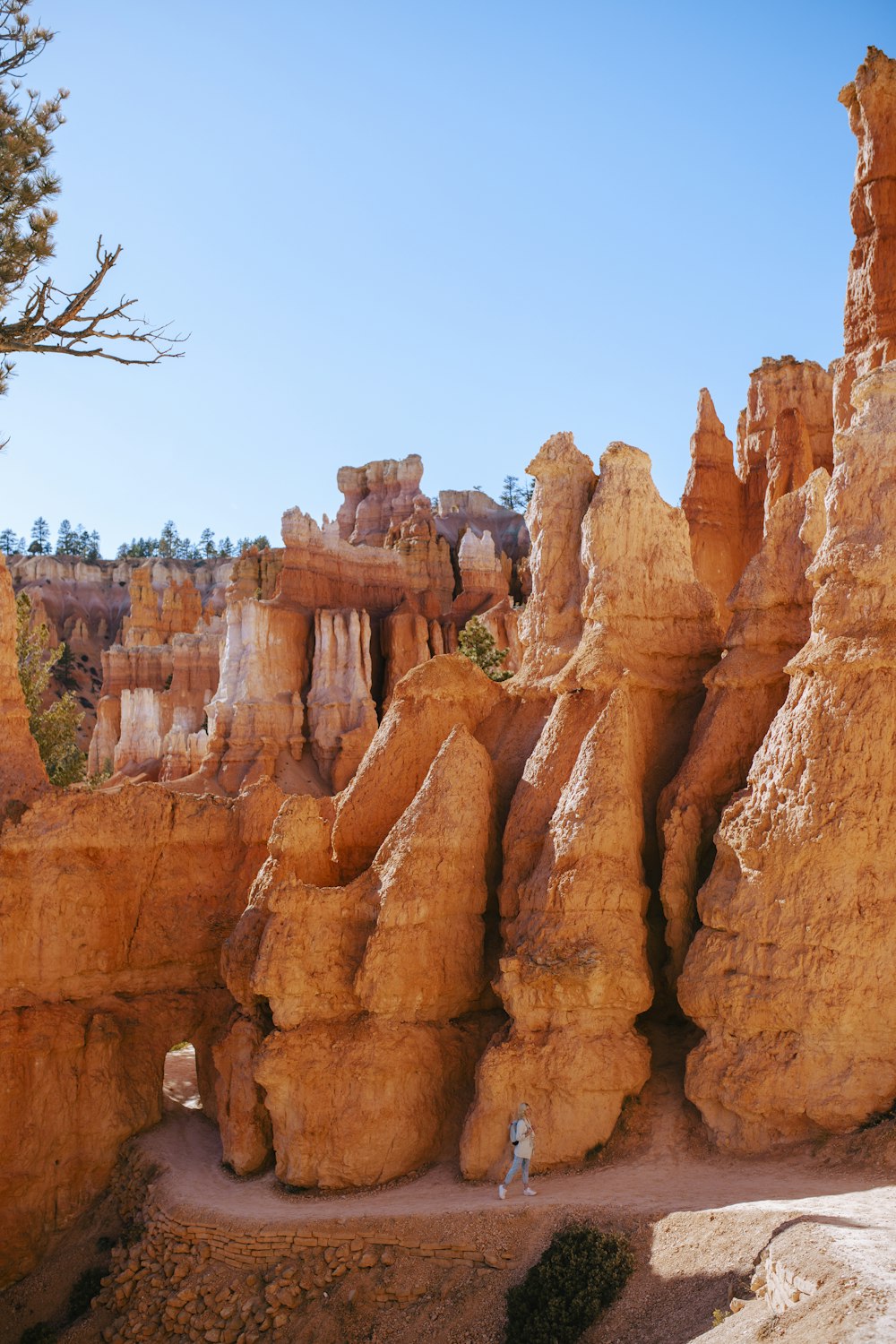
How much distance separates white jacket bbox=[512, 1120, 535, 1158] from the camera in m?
13.2

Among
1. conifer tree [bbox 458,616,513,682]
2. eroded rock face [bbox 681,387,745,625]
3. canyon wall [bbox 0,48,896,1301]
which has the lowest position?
canyon wall [bbox 0,48,896,1301]

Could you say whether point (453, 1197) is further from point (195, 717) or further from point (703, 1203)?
point (195, 717)

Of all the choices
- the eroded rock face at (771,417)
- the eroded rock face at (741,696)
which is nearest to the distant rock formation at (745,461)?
the eroded rock face at (771,417)

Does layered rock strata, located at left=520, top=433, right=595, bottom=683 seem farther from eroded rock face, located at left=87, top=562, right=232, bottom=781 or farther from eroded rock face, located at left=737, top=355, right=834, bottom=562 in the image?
eroded rock face, located at left=87, top=562, right=232, bottom=781

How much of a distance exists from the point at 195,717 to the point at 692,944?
4424cm

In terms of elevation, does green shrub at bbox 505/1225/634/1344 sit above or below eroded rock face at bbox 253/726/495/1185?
below

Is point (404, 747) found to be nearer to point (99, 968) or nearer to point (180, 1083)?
point (99, 968)

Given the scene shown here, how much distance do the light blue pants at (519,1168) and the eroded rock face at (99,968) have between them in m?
6.93

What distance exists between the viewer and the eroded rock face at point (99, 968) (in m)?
→ 16.8

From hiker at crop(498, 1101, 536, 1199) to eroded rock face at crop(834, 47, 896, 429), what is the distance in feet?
50.6

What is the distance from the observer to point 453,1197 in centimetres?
1349

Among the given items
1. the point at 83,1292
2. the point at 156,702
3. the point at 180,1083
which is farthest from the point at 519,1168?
the point at 156,702

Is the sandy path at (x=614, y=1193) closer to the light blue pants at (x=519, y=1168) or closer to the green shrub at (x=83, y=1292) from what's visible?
the light blue pants at (x=519, y=1168)

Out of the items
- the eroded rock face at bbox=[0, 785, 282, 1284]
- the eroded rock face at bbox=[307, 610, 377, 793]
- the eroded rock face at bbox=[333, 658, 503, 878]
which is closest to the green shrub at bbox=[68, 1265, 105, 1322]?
the eroded rock face at bbox=[0, 785, 282, 1284]
